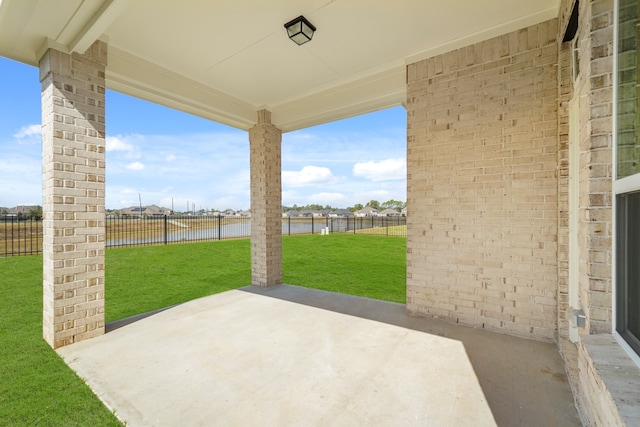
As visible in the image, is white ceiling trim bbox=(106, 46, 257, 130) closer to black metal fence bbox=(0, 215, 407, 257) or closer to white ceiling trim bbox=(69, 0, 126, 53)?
white ceiling trim bbox=(69, 0, 126, 53)

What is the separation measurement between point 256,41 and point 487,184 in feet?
10.1

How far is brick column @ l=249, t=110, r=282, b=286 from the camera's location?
192 inches

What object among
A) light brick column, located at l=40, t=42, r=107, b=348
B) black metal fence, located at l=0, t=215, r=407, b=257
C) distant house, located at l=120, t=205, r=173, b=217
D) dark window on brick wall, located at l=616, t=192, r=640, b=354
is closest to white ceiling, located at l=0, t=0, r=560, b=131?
light brick column, located at l=40, t=42, r=107, b=348

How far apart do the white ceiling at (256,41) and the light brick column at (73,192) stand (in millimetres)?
279

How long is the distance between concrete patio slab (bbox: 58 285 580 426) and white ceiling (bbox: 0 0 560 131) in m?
2.99

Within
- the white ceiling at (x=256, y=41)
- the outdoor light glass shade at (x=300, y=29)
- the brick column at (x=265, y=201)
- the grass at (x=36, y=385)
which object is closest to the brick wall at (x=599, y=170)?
the white ceiling at (x=256, y=41)

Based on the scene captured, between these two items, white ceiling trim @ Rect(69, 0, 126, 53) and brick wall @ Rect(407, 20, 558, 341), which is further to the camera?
brick wall @ Rect(407, 20, 558, 341)

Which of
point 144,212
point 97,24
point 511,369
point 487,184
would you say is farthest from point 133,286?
point 144,212

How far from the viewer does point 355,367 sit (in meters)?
2.30

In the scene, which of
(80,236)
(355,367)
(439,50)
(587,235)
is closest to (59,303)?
(80,236)

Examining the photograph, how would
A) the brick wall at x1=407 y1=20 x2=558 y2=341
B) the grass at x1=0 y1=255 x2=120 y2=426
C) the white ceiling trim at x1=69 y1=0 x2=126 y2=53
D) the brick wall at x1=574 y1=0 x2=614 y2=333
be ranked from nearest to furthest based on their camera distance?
the brick wall at x1=574 y1=0 x2=614 y2=333 < the grass at x1=0 y1=255 x2=120 y2=426 < the white ceiling trim at x1=69 y1=0 x2=126 y2=53 < the brick wall at x1=407 y1=20 x2=558 y2=341

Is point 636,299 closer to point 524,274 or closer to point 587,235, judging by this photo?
point 587,235

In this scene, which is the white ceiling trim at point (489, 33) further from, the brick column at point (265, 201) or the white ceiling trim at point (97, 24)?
the white ceiling trim at point (97, 24)

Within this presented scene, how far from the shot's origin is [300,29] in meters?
2.69
